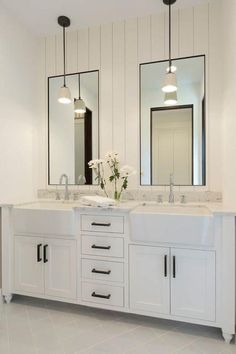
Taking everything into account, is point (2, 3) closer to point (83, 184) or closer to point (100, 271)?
point (83, 184)

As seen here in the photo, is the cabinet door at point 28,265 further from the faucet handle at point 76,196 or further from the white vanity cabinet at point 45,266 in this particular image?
the faucet handle at point 76,196

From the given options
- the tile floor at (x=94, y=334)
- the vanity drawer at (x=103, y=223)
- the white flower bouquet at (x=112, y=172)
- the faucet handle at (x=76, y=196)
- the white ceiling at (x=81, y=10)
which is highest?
the white ceiling at (x=81, y=10)

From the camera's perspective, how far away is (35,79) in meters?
2.82

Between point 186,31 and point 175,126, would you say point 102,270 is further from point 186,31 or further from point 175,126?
point 186,31

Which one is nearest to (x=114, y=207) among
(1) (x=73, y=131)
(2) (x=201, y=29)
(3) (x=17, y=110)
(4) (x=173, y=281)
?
(4) (x=173, y=281)

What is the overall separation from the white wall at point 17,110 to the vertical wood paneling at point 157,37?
1.28 meters

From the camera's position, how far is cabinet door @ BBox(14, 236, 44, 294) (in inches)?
84.0

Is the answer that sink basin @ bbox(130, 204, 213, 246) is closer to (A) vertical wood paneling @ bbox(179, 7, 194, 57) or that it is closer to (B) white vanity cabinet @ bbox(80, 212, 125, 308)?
(B) white vanity cabinet @ bbox(80, 212, 125, 308)

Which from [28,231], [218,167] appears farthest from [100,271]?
[218,167]

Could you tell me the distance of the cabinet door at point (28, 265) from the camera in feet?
7.00

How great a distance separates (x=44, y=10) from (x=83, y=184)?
1673mm

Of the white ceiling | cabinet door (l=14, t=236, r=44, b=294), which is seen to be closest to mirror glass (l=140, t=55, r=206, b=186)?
the white ceiling

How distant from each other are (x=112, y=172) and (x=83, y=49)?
51.7 inches

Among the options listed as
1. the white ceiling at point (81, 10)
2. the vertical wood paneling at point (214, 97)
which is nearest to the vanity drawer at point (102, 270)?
the vertical wood paneling at point (214, 97)
